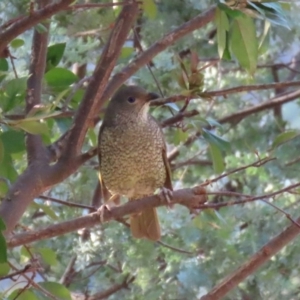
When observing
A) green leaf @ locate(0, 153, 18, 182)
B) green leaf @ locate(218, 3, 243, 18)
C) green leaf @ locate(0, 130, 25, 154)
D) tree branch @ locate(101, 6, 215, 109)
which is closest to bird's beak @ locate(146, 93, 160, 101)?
tree branch @ locate(101, 6, 215, 109)

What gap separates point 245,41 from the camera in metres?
1.16

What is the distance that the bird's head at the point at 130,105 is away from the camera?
177 cm

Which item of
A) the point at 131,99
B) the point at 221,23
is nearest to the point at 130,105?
the point at 131,99

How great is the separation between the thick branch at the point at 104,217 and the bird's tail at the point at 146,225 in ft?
1.53

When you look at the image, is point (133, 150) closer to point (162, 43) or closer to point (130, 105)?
point (130, 105)

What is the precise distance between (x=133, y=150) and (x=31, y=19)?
0.83 metres

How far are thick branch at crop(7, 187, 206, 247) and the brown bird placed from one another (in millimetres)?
547

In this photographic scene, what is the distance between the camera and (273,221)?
A: 1.94 metres

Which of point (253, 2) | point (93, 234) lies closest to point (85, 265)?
point (93, 234)

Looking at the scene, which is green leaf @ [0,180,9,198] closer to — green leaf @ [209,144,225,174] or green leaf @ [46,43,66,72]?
green leaf @ [46,43,66,72]

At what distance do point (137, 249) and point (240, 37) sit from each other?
91 centimetres

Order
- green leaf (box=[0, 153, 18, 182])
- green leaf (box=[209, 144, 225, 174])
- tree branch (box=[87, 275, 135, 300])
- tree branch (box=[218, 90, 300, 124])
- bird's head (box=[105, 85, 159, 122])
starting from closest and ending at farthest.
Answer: green leaf (box=[0, 153, 18, 182]) → green leaf (box=[209, 144, 225, 174]) → bird's head (box=[105, 85, 159, 122]) → tree branch (box=[87, 275, 135, 300]) → tree branch (box=[218, 90, 300, 124])

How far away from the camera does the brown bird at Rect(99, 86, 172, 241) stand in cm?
174

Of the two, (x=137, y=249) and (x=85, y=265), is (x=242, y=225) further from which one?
(x=85, y=265)
